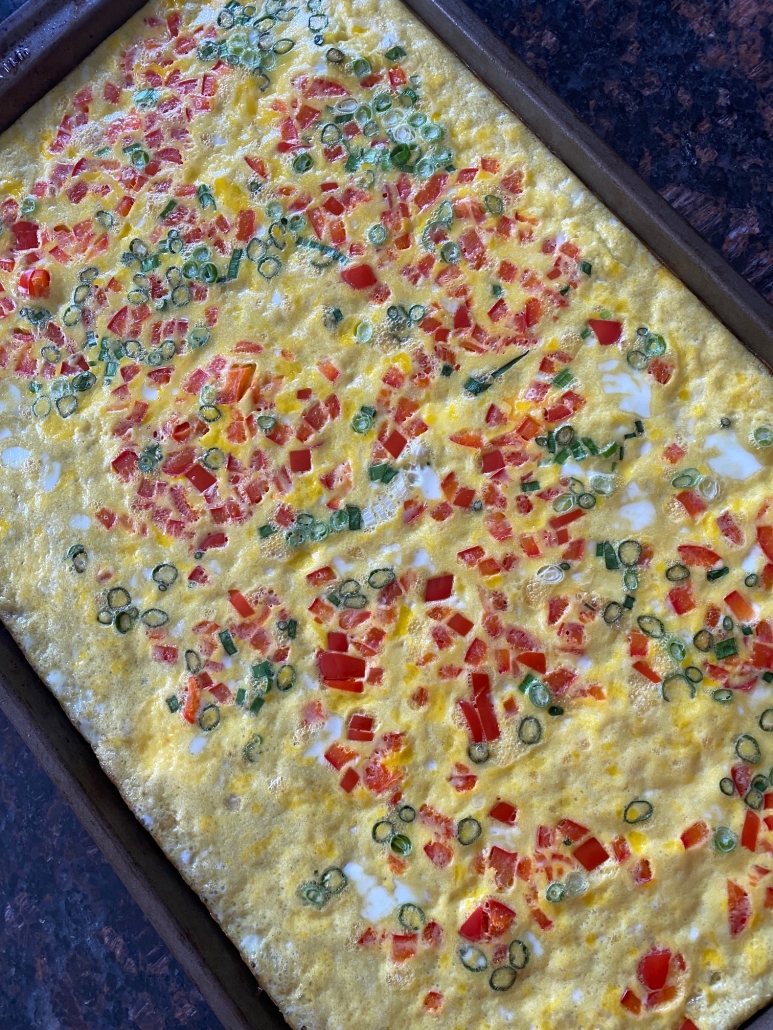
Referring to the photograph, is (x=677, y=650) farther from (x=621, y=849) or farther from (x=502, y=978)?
(x=502, y=978)

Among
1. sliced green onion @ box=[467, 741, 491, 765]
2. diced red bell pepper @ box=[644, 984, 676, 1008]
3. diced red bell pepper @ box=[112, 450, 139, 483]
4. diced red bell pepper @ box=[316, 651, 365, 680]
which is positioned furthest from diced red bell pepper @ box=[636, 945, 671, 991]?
diced red bell pepper @ box=[112, 450, 139, 483]

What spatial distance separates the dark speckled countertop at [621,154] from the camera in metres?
2.34

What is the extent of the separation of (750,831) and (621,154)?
161 centimetres

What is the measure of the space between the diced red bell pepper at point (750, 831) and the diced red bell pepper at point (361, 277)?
4.51ft

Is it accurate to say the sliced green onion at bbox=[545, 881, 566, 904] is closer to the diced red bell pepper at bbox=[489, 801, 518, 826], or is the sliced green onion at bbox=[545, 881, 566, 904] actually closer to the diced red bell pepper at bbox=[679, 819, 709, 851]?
the diced red bell pepper at bbox=[489, 801, 518, 826]

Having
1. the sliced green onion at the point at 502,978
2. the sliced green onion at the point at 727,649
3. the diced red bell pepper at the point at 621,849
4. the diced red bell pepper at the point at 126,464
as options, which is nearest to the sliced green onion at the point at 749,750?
the sliced green onion at the point at 727,649

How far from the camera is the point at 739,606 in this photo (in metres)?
1.92

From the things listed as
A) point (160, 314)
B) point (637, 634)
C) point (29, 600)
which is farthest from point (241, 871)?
point (160, 314)

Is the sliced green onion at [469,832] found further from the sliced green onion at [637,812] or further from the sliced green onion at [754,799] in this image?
the sliced green onion at [754,799]

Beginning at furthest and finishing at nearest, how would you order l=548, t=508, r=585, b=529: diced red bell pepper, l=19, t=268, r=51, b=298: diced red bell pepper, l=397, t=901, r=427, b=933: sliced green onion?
1. l=19, t=268, r=51, b=298: diced red bell pepper
2. l=548, t=508, r=585, b=529: diced red bell pepper
3. l=397, t=901, r=427, b=933: sliced green onion

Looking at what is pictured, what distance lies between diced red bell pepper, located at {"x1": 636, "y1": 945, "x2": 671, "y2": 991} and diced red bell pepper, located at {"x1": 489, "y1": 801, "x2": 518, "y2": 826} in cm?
35

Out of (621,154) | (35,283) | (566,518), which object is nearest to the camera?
(566,518)

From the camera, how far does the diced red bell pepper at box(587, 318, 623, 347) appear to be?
2.06 metres

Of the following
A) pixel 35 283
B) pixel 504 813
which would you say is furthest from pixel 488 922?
pixel 35 283
